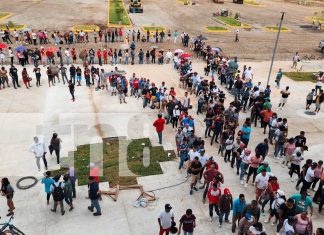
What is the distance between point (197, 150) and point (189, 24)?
3254 centimetres

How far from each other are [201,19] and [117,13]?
11.6 metres

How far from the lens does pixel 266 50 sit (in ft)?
106

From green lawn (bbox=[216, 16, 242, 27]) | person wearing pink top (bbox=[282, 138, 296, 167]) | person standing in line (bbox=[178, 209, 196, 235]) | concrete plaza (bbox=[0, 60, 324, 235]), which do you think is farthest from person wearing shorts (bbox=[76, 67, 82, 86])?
green lawn (bbox=[216, 16, 242, 27])

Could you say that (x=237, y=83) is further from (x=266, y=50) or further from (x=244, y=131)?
(x=266, y=50)

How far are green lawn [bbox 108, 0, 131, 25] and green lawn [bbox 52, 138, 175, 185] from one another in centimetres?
2766

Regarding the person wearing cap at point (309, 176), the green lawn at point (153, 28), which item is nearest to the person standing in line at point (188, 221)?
the person wearing cap at point (309, 176)

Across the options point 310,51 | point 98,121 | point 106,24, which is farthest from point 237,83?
point 106,24

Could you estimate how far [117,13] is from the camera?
147 feet

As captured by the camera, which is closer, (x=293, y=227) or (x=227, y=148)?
(x=293, y=227)

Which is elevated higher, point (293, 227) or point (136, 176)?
point (293, 227)

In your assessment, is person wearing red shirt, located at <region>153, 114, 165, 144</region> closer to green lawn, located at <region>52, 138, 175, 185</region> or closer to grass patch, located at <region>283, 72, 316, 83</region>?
green lawn, located at <region>52, 138, 175, 185</region>

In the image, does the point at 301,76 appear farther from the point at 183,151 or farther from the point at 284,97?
the point at 183,151

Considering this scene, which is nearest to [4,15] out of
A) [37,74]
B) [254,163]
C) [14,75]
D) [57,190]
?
[14,75]

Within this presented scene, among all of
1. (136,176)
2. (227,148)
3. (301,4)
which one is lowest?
(136,176)
